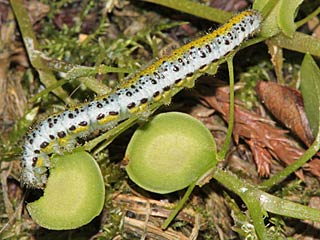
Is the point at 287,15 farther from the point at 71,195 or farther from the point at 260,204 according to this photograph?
the point at 71,195

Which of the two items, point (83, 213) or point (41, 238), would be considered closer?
point (83, 213)

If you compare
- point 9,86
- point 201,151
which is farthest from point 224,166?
point 9,86

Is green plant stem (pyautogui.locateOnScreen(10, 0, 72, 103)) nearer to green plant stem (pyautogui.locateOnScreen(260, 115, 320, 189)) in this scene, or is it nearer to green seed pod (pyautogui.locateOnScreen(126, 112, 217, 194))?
green seed pod (pyautogui.locateOnScreen(126, 112, 217, 194))

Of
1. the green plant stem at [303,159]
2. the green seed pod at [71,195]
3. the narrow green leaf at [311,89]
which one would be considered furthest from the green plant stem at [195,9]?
the green seed pod at [71,195]

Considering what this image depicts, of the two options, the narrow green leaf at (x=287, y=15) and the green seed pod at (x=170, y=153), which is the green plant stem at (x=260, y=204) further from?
the narrow green leaf at (x=287, y=15)

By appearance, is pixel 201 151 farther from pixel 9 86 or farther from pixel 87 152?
pixel 9 86

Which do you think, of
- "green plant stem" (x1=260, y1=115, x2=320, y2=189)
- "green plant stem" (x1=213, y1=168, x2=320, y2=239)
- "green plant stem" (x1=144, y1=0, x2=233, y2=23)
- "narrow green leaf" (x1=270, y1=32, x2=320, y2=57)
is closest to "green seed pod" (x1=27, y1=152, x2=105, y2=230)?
"green plant stem" (x1=213, y1=168, x2=320, y2=239)

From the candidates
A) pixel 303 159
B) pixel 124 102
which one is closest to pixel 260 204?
pixel 303 159
